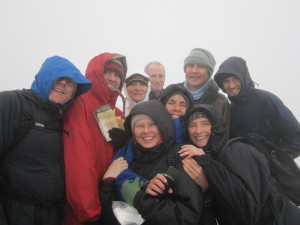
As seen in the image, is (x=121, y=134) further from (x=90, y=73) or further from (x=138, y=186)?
(x=90, y=73)

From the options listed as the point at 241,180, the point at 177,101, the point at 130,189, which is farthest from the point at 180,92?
the point at 130,189

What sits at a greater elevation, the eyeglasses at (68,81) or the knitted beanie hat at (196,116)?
the eyeglasses at (68,81)

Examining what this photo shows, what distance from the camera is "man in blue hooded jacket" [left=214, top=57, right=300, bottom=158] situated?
2.73 m

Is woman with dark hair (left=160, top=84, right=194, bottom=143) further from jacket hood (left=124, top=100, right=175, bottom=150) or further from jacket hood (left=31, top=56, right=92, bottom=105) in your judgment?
jacket hood (left=31, top=56, right=92, bottom=105)

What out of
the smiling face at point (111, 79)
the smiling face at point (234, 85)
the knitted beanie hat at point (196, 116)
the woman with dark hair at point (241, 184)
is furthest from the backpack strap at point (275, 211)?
the smiling face at point (111, 79)

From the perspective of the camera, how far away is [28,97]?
6.15 ft

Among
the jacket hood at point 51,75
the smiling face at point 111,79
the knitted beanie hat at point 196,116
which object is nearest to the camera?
the jacket hood at point 51,75

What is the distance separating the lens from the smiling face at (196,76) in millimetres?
3564

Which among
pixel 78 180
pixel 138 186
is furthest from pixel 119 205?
pixel 78 180

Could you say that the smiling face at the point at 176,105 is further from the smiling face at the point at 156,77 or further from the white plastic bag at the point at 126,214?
the smiling face at the point at 156,77

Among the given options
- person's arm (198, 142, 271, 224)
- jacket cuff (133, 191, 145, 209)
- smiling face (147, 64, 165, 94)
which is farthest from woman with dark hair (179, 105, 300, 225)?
smiling face (147, 64, 165, 94)

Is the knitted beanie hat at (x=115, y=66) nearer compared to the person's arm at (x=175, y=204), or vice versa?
the person's arm at (x=175, y=204)

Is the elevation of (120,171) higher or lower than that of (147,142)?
lower

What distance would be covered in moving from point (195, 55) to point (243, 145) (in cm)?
224
